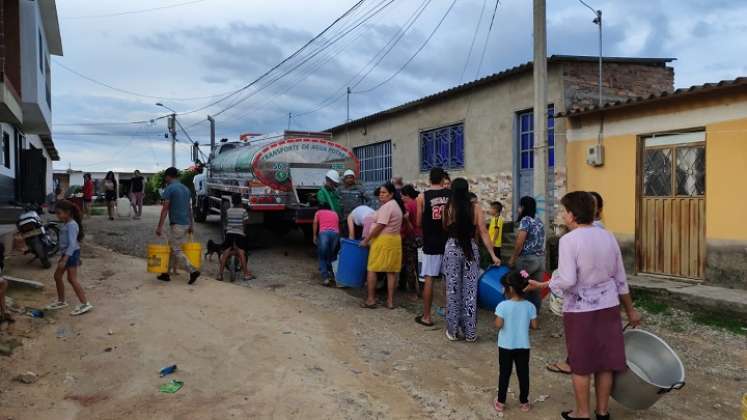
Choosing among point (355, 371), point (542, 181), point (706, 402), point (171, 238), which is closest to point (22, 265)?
point (171, 238)

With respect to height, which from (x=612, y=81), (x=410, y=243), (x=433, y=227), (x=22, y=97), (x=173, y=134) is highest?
(x=173, y=134)

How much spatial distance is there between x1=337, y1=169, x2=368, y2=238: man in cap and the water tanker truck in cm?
119

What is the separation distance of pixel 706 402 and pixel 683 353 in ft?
4.55

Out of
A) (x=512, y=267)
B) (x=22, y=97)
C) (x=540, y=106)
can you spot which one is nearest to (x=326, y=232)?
(x=512, y=267)

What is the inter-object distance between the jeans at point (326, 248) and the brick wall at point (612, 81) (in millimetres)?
5354

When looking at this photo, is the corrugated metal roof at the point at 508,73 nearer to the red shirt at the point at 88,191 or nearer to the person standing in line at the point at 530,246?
the person standing in line at the point at 530,246

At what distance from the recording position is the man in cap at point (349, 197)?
32.0 ft

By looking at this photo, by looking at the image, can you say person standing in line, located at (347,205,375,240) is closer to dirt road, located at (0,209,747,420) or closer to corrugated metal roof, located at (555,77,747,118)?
dirt road, located at (0,209,747,420)

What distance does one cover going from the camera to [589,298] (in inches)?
142

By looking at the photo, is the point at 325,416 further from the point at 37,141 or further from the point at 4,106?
the point at 37,141

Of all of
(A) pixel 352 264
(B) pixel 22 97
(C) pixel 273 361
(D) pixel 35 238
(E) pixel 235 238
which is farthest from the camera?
(B) pixel 22 97

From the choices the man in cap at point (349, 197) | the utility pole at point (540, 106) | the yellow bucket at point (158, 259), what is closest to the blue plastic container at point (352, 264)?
the man in cap at point (349, 197)

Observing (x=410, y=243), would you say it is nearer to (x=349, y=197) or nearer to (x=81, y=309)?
Answer: (x=349, y=197)

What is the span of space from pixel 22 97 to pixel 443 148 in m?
10.2
